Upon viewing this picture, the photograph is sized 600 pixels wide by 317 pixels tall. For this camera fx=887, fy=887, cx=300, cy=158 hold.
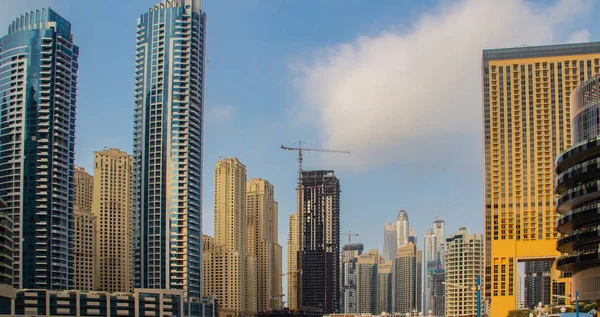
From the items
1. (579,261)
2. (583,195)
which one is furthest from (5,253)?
(583,195)

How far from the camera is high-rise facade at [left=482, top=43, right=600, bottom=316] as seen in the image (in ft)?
628

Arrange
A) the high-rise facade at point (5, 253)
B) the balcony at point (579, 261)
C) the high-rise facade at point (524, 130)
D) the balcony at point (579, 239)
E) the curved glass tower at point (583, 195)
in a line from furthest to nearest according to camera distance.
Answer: the high-rise facade at point (524, 130) → the high-rise facade at point (5, 253) → the balcony at point (579, 261) → the curved glass tower at point (583, 195) → the balcony at point (579, 239)

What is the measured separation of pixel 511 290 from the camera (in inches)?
7338

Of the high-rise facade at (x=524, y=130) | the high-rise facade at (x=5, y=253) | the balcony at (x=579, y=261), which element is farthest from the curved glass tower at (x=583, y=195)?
the high-rise facade at (x=5, y=253)

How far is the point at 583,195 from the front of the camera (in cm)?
10200

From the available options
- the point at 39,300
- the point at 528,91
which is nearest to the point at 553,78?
the point at 528,91

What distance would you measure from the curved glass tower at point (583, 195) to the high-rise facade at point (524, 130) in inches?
3069

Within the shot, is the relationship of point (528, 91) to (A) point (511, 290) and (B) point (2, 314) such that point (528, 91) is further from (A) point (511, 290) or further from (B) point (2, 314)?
(B) point (2, 314)

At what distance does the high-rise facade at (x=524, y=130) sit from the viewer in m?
192

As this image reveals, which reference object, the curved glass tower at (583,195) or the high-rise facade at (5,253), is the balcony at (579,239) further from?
the high-rise facade at (5,253)

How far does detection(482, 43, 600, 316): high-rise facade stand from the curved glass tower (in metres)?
77.9

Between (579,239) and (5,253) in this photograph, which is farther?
(5,253)

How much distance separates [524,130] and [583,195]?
97634 millimetres

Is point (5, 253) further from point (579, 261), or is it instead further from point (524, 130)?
point (524, 130)
